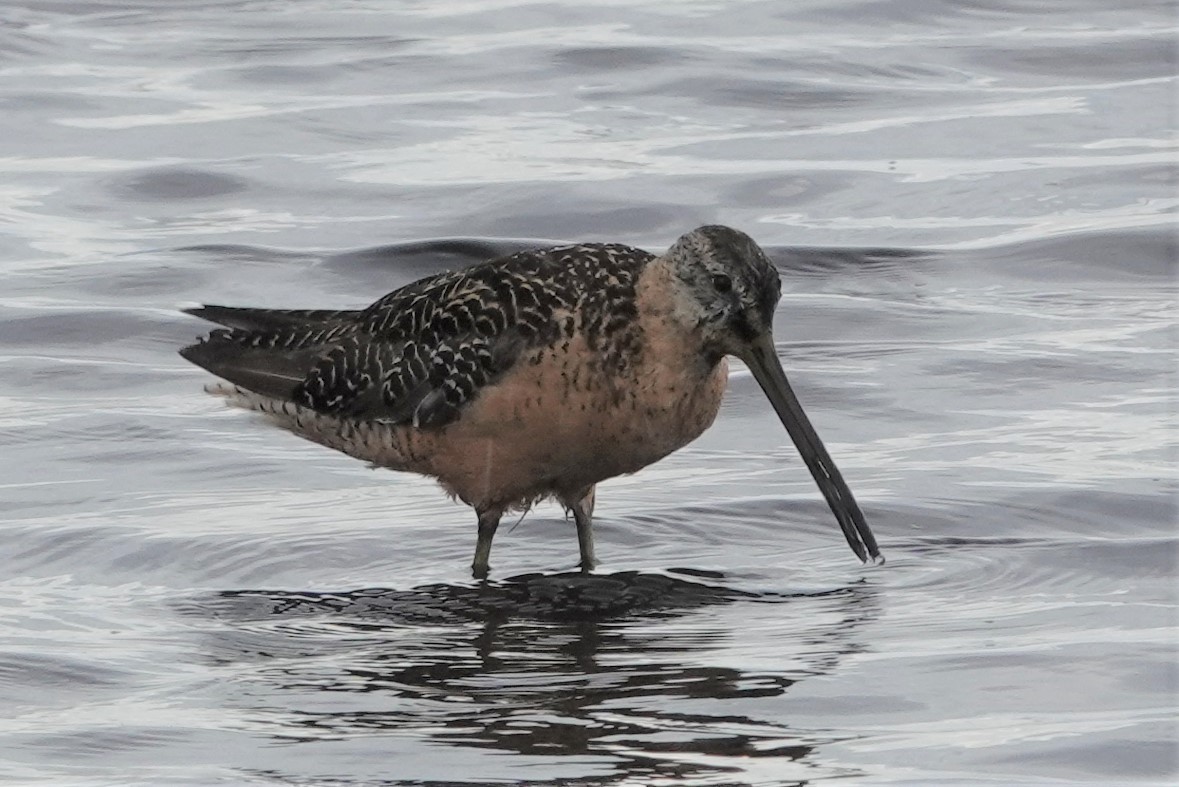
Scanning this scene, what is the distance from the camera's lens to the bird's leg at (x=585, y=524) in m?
7.00

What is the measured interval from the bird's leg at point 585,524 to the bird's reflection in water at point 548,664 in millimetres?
→ 72

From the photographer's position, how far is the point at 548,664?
20.1 feet

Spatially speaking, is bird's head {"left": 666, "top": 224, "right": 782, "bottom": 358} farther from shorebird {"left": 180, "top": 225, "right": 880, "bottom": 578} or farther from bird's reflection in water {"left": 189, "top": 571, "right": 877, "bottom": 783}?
bird's reflection in water {"left": 189, "top": 571, "right": 877, "bottom": 783}

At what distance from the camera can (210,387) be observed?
8.02m

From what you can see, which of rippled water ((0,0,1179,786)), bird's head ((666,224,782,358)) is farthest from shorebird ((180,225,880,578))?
rippled water ((0,0,1179,786))

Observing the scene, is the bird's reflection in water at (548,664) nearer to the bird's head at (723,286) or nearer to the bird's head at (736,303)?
the bird's head at (736,303)

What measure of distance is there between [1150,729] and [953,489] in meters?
2.22

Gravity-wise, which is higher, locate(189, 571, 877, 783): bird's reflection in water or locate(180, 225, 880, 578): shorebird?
locate(180, 225, 880, 578): shorebird

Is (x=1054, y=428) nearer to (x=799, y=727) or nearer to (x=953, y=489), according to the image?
(x=953, y=489)

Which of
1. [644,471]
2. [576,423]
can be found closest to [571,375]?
[576,423]

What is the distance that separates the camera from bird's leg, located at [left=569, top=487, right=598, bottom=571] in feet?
23.0

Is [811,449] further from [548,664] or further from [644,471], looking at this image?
[548,664]

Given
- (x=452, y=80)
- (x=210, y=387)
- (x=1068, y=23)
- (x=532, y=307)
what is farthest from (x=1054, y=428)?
(x=1068, y=23)

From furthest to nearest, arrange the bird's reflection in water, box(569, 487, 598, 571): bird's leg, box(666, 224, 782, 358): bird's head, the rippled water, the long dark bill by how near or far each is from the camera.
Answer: box(569, 487, 598, 571): bird's leg
the long dark bill
box(666, 224, 782, 358): bird's head
the rippled water
the bird's reflection in water
